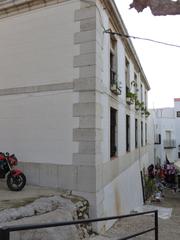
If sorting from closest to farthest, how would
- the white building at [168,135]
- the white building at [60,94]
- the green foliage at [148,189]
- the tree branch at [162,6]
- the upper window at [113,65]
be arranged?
1. the tree branch at [162,6]
2. the white building at [60,94]
3. the upper window at [113,65]
4. the green foliage at [148,189]
5. the white building at [168,135]

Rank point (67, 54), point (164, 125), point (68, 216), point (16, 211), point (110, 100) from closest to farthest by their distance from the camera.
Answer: point (16, 211) < point (68, 216) < point (67, 54) < point (110, 100) < point (164, 125)

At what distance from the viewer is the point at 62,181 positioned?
6.53 meters

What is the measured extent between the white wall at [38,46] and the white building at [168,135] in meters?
22.6

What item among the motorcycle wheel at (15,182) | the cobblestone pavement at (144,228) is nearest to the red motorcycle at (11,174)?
the motorcycle wheel at (15,182)

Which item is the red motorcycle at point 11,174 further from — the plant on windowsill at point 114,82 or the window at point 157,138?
the window at point 157,138

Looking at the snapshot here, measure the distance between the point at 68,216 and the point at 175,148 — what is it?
1078 inches

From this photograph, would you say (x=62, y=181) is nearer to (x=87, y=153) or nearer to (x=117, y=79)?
(x=87, y=153)

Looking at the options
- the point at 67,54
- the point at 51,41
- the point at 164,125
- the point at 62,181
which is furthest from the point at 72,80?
the point at 164,125

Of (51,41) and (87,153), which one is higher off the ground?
(51,41)

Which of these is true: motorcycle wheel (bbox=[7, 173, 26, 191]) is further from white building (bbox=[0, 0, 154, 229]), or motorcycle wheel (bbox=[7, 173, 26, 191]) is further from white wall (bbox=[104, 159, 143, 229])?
white wall (bbox=[104, 159, 143, 229])

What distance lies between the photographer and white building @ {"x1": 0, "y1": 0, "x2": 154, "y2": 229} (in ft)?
21.1

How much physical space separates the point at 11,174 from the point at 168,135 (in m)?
26.0

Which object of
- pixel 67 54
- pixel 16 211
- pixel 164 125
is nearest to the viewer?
pixel 16 211

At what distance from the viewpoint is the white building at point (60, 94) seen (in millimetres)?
6445
